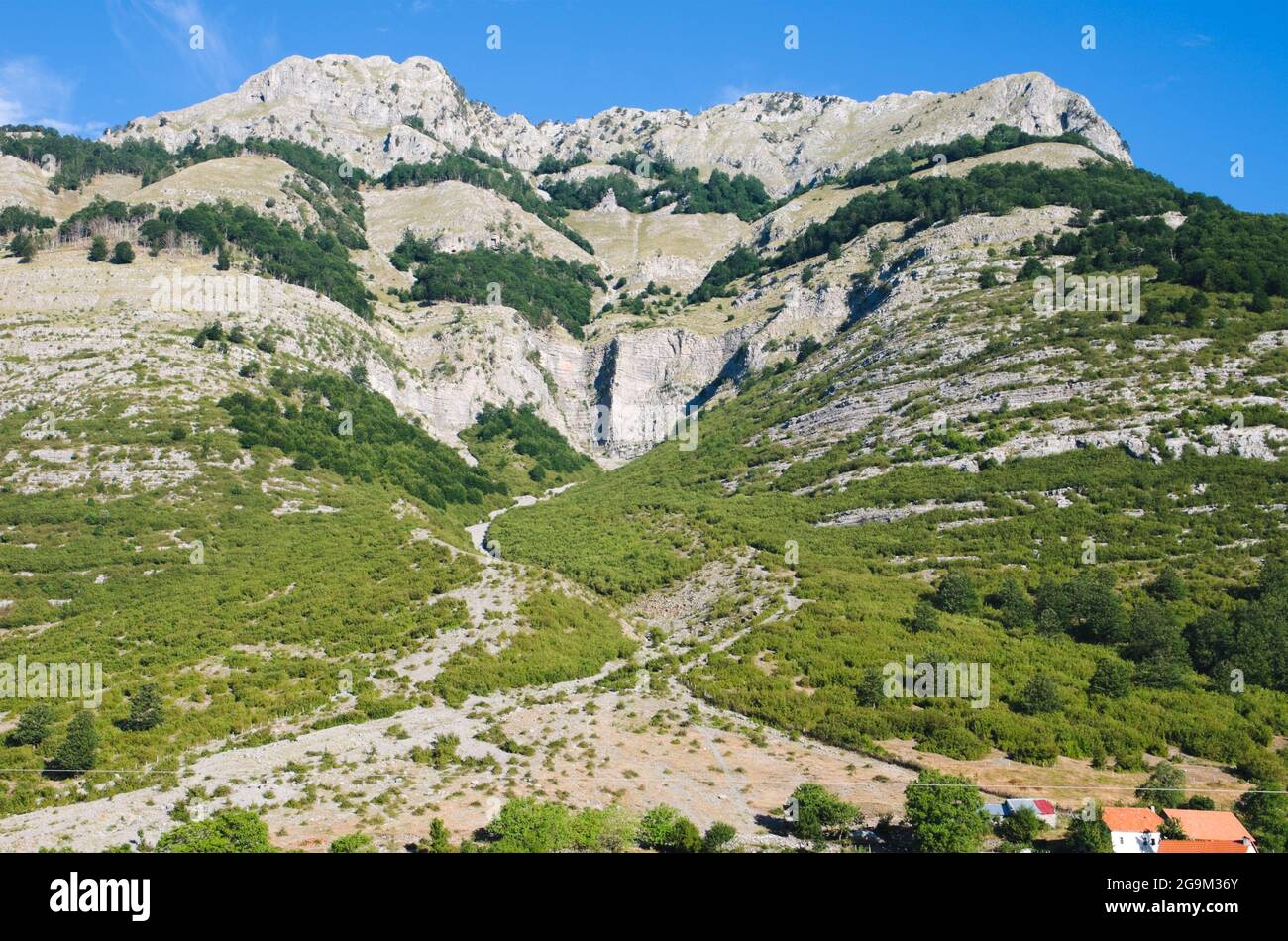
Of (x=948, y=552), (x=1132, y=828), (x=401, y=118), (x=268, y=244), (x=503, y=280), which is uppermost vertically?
(x=401, y=118)

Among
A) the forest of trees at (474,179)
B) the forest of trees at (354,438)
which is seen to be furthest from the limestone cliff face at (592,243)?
the forest of trees at (354,438)

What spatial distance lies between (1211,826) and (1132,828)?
7.74 ft

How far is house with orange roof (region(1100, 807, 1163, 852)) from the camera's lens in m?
18.4

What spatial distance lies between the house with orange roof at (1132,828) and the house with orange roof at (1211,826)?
0.49m

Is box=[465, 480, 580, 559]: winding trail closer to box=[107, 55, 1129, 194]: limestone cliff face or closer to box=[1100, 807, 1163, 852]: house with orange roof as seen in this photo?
box=[1100, 807, 1163, 852]: house with orange roof

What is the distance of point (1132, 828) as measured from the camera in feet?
62.1

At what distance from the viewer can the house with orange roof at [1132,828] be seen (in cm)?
1836

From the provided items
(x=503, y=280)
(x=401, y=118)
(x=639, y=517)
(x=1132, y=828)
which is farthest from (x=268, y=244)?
(x=1132, y=828)

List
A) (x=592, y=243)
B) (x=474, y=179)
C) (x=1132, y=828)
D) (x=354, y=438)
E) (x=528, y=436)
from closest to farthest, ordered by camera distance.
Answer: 1. (x=1132, y=828)
2. (x=354, y=438)
3. (x=528, y=436)
4. (x=474, y=179)
5. (x=592, y=243)

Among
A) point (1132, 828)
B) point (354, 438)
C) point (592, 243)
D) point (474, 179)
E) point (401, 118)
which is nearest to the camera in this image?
point (1132, 828)

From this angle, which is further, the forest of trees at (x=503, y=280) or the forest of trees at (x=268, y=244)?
the forest of trees at (x=503, y=280)

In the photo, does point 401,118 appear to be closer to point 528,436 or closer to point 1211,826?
point 528,436

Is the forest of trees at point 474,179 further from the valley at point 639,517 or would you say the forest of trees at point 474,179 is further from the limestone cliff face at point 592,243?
the valley at point 639,517

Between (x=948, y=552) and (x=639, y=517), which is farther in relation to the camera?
(x=639, y=517)
